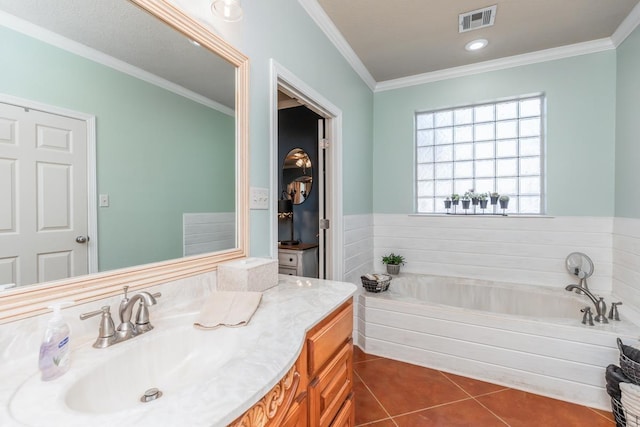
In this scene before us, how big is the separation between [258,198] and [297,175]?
2191 millimetres

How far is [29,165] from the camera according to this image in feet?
2.54

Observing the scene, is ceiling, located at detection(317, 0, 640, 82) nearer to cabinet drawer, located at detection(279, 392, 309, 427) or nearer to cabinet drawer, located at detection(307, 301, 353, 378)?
cabinet drawer, located at detection(307, 301, 353, 378)

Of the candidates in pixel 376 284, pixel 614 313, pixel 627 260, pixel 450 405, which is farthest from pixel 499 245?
pixel 450 405

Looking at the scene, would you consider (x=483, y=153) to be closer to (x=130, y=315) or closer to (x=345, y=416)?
(x=345, y=416)

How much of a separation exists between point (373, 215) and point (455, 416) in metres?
2.02

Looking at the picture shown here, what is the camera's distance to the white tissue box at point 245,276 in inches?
48.6

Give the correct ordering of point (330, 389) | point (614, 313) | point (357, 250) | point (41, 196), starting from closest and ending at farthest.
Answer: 1. point (41, 196)
2. point (330, 389)
3. point (614, 313)
4. point (357, 250)

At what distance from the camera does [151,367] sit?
84cm

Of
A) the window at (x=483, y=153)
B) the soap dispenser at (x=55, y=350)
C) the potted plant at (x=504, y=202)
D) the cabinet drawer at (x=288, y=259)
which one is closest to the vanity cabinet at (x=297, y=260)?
the cabinet drawer at (x=288, y=259)

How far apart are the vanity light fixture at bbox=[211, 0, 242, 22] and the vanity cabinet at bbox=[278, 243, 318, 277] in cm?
230

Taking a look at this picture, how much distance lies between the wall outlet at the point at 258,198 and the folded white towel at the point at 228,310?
526 mm

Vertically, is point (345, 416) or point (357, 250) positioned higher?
point (357, 250)

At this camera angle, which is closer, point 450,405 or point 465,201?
point 450,405

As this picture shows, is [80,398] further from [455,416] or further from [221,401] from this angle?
[455,416]
